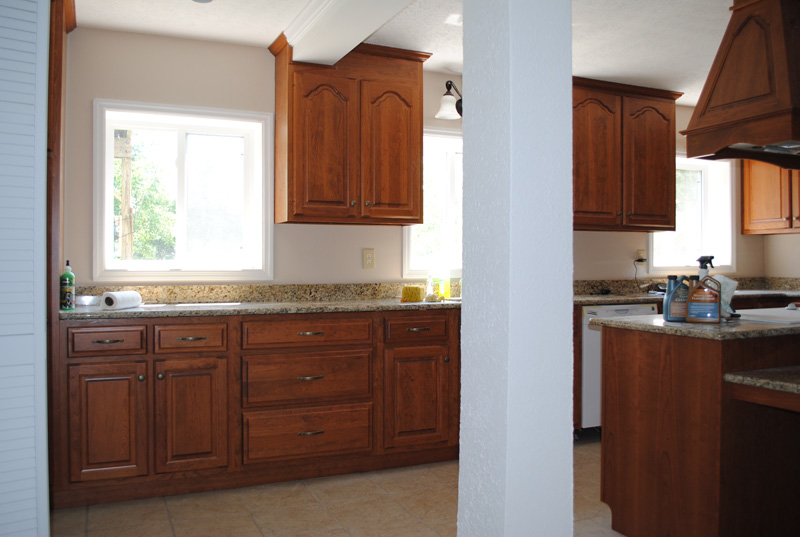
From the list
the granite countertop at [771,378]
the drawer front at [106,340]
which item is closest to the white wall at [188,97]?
the drawer front at [106,340]

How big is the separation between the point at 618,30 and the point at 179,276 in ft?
9.08

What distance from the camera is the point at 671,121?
4508mm

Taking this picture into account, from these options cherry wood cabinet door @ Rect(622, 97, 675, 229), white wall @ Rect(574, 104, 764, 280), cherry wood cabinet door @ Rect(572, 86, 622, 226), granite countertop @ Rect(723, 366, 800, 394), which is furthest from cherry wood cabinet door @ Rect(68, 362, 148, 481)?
cherry wood cabinet door @ Rect(622, 97, 675, 229)

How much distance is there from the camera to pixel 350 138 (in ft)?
11.2

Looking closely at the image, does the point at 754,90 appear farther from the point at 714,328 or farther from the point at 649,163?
the point at 649,163

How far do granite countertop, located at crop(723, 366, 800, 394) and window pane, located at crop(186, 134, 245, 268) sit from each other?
2.64 m

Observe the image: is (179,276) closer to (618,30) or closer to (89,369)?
(89,369)

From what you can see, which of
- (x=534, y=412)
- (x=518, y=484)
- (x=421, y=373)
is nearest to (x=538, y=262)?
(x=534, y=412)

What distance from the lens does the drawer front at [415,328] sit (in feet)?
10.7

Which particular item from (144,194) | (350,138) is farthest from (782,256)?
(144,194)

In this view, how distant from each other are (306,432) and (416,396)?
0.63m

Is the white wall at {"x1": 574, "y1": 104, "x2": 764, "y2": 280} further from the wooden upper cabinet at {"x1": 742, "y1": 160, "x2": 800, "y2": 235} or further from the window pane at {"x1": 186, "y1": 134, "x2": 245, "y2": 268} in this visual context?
the window pane at {"x1": 186, "y1": 134, "x2": 245, "y2": 268}

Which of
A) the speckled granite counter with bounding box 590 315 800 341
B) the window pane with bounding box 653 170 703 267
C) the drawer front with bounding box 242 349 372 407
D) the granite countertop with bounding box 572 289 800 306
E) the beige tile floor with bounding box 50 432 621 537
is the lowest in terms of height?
the beige tile floor with bounding box 50 432 621 537

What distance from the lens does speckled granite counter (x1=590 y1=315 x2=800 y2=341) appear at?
210 cm
